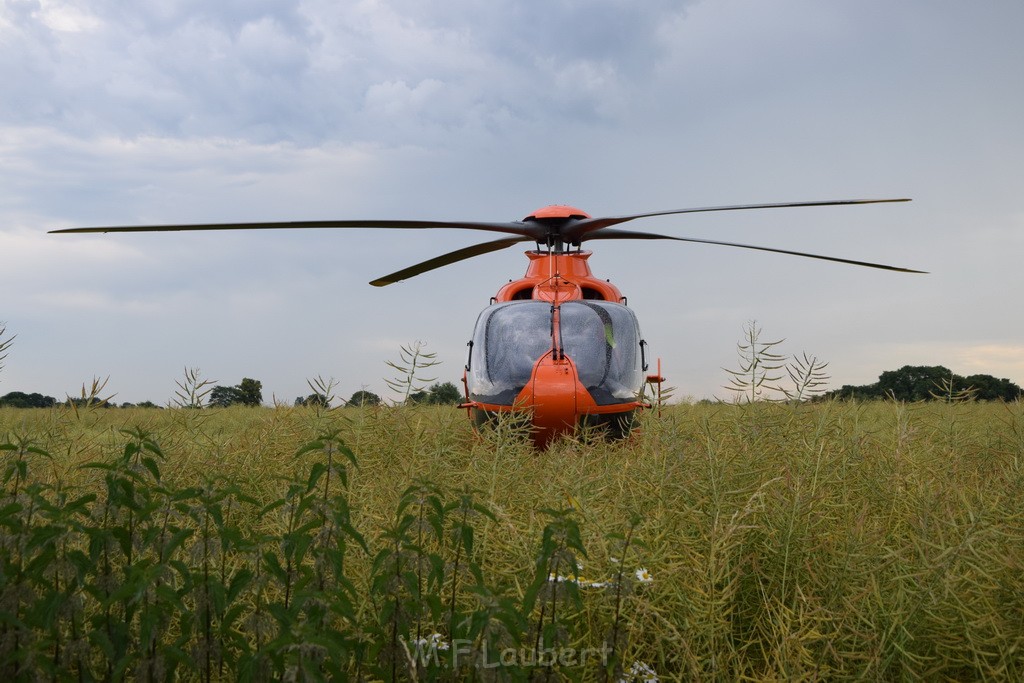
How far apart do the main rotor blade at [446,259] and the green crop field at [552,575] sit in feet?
15.0

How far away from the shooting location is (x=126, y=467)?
2.74 meters

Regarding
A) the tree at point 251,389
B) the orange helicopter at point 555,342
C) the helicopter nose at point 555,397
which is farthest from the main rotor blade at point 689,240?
the tree at point 251,389

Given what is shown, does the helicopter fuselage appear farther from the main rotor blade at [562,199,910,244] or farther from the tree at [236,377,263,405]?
the tree at [236,377,263,405]

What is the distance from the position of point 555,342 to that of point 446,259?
2.26 metres

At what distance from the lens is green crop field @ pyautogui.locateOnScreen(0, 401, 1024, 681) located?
2375 millimetres

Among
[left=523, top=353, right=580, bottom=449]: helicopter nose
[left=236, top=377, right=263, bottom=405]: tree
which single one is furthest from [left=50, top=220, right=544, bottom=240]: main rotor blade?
[left=236, top=377, right=263, bottom=405]: tree

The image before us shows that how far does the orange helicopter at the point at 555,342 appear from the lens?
682cm

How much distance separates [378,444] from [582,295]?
382cm

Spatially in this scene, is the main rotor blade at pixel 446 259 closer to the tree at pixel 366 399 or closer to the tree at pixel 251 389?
the tree at pixel 366 399

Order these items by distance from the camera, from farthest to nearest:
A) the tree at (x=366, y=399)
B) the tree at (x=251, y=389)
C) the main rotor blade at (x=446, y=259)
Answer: the tree at (x=251, y=389) < the main rotor blade at (x=446, y=259) < the tree at (x=366, y=399)

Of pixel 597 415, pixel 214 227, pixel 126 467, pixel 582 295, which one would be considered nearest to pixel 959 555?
pixel 126 467

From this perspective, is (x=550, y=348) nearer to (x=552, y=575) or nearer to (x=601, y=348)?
(x=601, y=348)

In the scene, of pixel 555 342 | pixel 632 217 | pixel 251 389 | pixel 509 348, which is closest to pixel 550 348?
pixel 555 342

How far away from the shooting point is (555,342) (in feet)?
23.2
